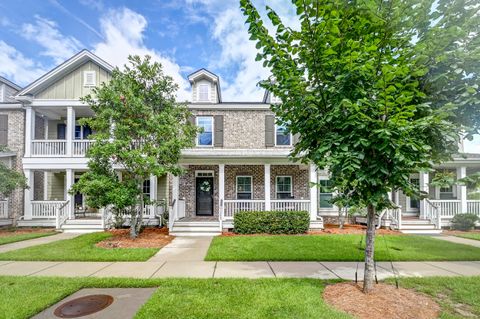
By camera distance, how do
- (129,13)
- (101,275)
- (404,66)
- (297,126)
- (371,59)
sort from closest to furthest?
(404,66)
(371,59)
(297,126)
(101,275)
(129,13)

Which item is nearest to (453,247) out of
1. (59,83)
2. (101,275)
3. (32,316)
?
(101,275)

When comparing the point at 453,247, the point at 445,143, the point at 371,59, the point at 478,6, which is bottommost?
the point at 453,247

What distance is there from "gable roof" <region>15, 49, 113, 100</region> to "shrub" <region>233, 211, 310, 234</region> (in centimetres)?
1031

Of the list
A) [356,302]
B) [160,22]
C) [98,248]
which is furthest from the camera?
[160,22]

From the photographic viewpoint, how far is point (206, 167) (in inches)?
531

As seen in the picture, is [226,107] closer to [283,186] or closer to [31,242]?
[283,186]

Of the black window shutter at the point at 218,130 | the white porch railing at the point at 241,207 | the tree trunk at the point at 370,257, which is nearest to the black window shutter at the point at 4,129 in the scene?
the black window shutter at the point at 218,130

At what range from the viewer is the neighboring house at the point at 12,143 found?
42.0 ft

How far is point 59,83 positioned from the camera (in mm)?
13008

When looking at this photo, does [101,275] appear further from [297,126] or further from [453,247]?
[453,247]

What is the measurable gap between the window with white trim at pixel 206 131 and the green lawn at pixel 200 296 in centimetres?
931

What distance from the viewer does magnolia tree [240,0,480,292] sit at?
3.43m

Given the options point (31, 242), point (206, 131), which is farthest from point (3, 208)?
point (206, 131)

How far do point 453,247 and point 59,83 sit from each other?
59.9ft
